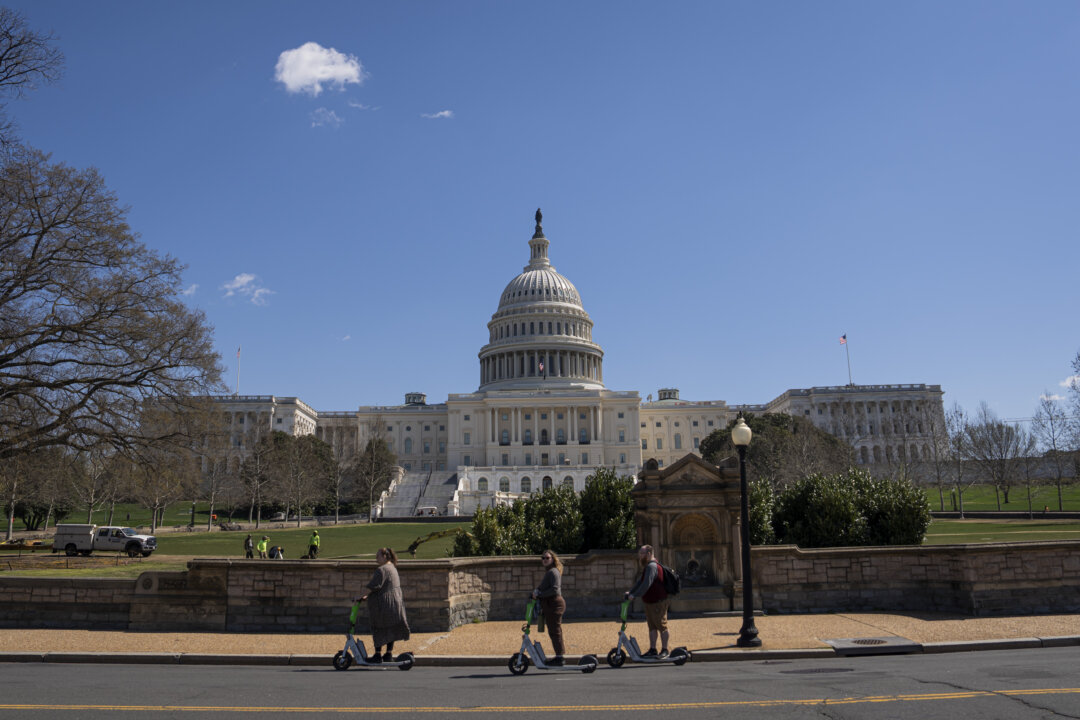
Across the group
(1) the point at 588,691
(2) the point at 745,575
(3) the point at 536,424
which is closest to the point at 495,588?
(2) the point at 745,575

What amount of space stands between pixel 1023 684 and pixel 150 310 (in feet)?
89.7

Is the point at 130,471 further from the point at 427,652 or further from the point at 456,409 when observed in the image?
the point at 456,409

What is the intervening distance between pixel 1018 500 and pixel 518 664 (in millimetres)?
79038

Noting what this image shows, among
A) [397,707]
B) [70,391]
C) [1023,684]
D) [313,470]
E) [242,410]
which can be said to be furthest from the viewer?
[242,410]

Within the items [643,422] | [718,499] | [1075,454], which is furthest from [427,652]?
[643,422]

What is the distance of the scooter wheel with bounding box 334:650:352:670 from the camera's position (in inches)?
490

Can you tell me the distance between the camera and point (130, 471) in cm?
2817

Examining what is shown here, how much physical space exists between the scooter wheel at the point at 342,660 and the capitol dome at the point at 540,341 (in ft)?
393

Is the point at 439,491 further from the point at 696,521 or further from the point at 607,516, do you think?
the point at 696,521

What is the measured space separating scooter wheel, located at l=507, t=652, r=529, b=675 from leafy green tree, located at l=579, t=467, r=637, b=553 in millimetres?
12178

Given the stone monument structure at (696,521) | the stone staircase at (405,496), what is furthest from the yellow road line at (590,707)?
the stone staircase at (405,496)

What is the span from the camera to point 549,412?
416ft

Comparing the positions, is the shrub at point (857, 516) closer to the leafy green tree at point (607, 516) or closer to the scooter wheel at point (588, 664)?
the leafy green tree at point (607, 516)

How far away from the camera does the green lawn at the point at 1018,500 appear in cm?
6719
